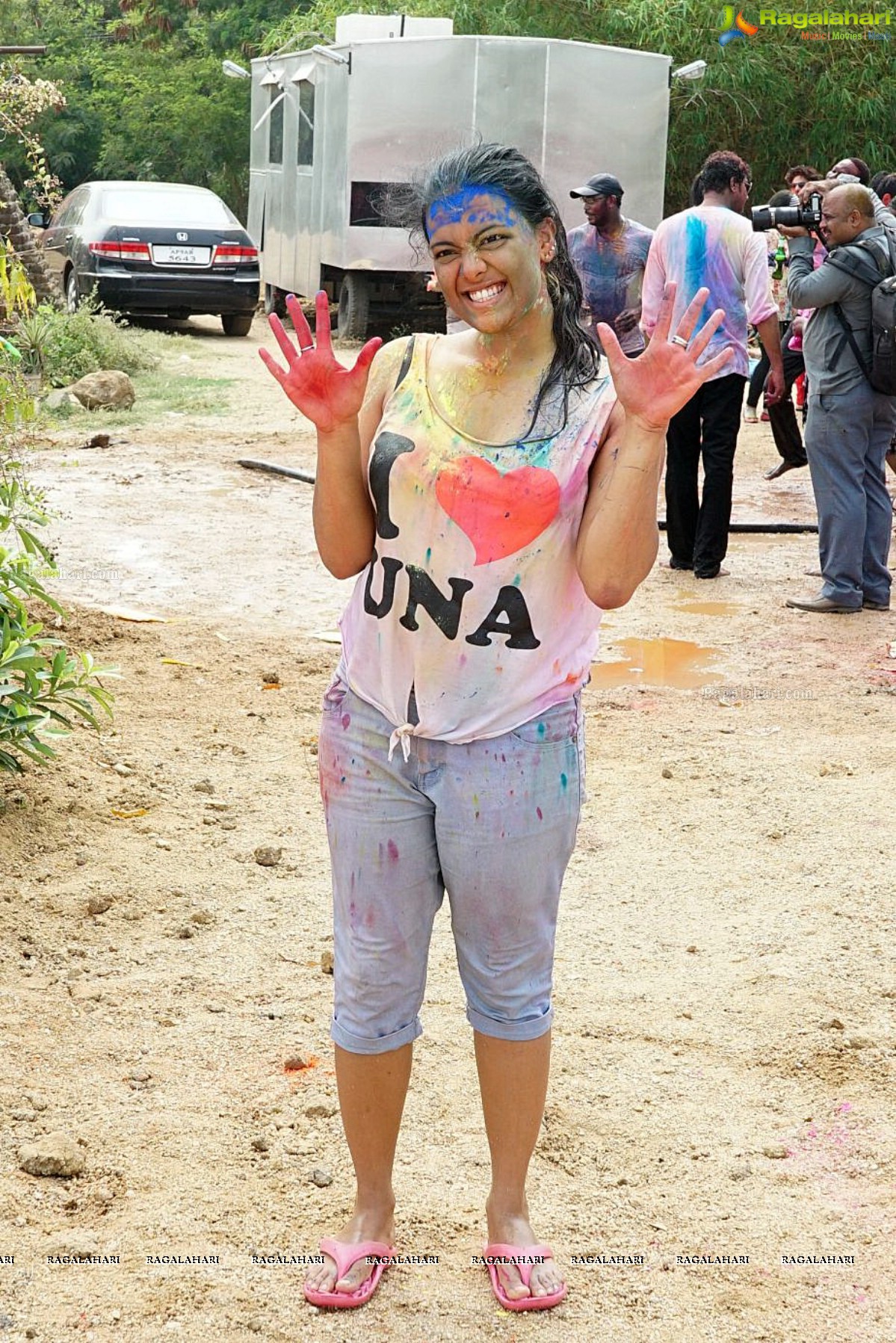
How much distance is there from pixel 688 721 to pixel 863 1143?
2732 millimetres

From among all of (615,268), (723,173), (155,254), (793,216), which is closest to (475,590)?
(793,216)

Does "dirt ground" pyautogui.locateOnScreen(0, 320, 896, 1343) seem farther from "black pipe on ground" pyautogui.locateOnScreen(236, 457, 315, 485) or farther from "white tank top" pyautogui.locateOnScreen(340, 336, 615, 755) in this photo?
"black pipe on ground" pyautogui.locateOnScreen(236, 457, 315, 485)

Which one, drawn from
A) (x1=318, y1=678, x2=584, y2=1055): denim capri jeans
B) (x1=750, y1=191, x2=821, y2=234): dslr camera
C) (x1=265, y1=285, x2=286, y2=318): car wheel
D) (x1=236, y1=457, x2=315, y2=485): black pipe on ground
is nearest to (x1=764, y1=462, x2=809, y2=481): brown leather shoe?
(x1=750, y1=191, x2=821, y2=234): dslr camera

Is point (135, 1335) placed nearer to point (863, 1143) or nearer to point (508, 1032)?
point (508, 1032)

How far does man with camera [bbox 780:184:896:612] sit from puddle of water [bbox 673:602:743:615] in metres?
0.30

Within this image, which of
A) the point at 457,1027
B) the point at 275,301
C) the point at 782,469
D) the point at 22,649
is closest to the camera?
the point at 457,1027

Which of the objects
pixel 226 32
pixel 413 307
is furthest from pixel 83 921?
pixel 226 32

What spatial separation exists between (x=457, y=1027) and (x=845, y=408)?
14.0ft

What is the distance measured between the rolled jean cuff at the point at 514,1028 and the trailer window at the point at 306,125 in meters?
15.4

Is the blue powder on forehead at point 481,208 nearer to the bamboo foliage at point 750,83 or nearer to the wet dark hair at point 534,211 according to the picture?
the wet dark hair at point 534,211

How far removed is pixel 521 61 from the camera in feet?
47.6

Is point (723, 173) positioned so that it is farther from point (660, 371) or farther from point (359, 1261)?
point (359, 1261)

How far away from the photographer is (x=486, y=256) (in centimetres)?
232

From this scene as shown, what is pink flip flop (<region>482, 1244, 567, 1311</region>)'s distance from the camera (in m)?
2.49
